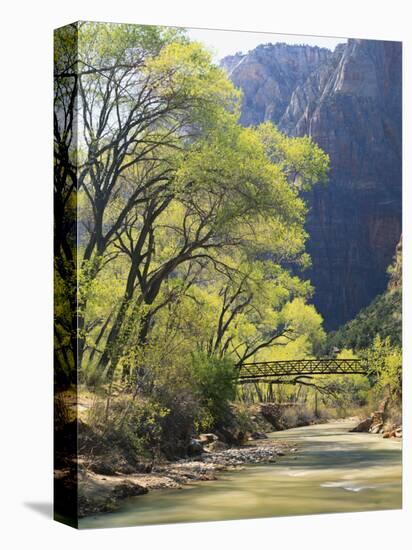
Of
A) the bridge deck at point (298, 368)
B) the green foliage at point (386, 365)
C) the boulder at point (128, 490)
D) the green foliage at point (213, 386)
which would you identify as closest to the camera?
the boulder at point (128, 490)

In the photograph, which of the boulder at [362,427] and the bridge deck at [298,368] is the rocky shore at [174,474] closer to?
the bridge deck at [298,368]

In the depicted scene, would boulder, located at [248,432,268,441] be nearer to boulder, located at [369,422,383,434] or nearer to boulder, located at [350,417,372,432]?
boulder, located at [350,417,372,432]

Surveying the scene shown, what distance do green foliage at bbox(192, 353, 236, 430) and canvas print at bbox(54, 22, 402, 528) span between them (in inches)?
0.9

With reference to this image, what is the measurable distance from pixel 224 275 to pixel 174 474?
251 cm

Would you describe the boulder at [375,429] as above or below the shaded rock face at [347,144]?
below

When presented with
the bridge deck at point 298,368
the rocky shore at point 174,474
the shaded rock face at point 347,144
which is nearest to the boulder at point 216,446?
the rocky shore at point 174,474

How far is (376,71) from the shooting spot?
58.3ft

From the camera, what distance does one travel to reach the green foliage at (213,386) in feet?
54.4

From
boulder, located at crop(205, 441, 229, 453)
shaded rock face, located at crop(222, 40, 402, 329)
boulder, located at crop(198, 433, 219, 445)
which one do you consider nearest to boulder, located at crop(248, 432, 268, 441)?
boulder, located at crop(205, 441, 229, 453)

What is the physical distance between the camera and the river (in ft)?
51.9

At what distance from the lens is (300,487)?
16.8 metres

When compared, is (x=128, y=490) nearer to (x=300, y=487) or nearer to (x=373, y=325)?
(x=300, y=487)

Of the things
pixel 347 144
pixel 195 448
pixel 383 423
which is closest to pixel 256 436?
pixel 195 448

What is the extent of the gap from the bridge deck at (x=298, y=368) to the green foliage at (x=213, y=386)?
213 mm
